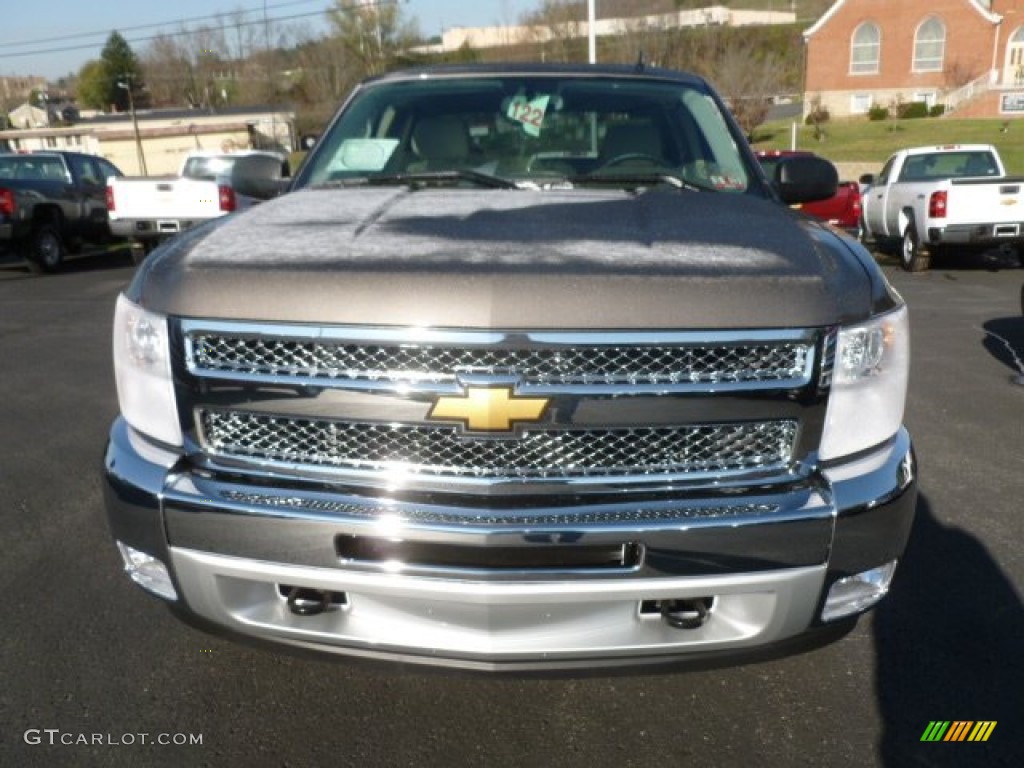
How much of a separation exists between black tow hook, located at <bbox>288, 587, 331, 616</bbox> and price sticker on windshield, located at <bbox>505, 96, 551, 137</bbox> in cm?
218

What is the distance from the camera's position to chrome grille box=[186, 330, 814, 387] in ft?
6.54

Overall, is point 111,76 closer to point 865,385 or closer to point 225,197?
point 225,197

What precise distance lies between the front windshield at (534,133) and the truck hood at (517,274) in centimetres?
99

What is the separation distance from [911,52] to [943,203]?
53.3 meters

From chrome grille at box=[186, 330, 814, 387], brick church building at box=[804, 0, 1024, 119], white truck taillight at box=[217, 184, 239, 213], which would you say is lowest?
white truck taillight at box=[217, 184, 239, 213]

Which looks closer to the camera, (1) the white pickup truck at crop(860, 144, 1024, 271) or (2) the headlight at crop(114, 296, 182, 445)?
(2) the headlight at crop(114, 296, 182, 445)

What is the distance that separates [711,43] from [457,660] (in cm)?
4987

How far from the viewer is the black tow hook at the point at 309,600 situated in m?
2.15

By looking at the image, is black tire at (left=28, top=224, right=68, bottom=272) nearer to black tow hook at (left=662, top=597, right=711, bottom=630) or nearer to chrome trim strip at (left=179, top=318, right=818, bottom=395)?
chrome trim strip at (left=179, top=318, right=818, bottom=395)

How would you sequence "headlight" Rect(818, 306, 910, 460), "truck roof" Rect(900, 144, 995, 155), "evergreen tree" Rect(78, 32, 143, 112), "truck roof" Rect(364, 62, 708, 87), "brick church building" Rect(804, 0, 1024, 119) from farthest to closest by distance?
"evergreen tree" Rect(78, 32, 143, 112) → "brick church building" Rect(804, 0, 1024, 119) → "truck roof" Rect(900, 144, 995, 155) → "truck roof" Rect(364, 62, 708, 87) → "headlight" Rect(818, 306, 910, 460)

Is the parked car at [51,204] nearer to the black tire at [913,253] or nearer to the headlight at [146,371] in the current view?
the headlight at [146,371]

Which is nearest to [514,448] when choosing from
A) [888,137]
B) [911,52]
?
[888,137]

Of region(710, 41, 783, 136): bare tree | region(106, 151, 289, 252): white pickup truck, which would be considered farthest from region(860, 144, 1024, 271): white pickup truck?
region(710, 41, 783, 136): bare tree

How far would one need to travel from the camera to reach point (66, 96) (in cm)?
10781
